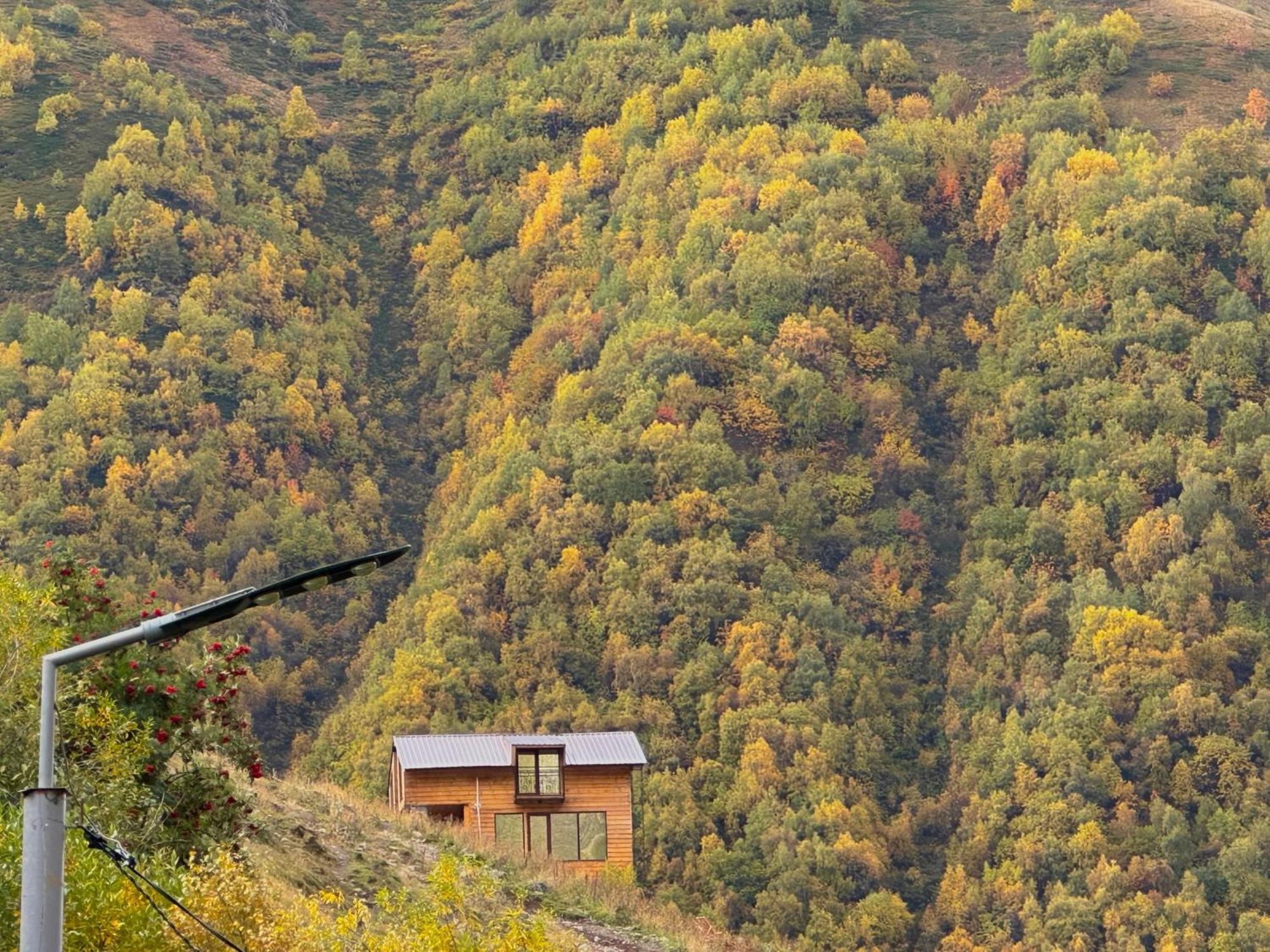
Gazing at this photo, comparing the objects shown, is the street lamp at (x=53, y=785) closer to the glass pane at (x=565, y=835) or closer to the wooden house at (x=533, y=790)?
the wooden house at (x=533, y=790)

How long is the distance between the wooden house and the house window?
2 cm

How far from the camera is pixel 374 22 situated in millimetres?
199750

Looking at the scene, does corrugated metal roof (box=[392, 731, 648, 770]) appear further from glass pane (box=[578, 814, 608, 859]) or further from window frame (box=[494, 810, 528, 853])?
glass pane (box=[578, 814, 608, 859])

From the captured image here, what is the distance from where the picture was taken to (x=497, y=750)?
198 feet

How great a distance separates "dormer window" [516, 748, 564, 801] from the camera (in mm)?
59938

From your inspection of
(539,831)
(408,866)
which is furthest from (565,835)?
(408,866)

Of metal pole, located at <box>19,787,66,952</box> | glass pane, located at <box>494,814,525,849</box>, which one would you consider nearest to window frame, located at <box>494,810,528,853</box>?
glass pane, located at <box>494,814,525,849</box>

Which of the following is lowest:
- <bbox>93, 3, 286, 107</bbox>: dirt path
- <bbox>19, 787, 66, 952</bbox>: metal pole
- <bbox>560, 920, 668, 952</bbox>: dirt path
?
<bbox>560, 920, 668, 952</bbox>: dirt path

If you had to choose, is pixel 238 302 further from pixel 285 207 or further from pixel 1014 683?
pixel 1014 683

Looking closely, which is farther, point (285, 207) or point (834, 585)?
point (285, 207)

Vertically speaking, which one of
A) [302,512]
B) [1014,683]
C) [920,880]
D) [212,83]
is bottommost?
[920,880]

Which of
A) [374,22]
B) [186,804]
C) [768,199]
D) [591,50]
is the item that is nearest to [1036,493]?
[768,199]

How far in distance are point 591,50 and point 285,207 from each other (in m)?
25.3

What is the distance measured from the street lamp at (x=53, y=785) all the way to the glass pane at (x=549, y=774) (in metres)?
42.9
